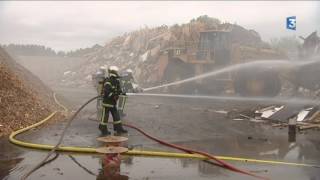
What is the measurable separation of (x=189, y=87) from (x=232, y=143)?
54.9ft

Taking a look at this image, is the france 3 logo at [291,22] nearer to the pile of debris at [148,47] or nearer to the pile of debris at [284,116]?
the pile of debris at [148,47]

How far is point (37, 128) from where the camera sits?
10.7 meters

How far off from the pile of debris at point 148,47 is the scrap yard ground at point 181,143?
45.2ft

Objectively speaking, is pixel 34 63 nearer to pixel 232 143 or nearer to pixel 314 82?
pixel 314 82

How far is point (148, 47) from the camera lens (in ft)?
126

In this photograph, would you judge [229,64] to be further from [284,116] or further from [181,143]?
[181,143]

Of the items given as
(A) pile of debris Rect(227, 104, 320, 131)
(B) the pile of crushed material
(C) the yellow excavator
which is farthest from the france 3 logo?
(B) the pile of crushed material

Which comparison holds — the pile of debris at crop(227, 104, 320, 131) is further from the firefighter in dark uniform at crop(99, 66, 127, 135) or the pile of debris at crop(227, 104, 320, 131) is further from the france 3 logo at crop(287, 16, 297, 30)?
the france 3 logo at crop(287, 16, 297, 30)

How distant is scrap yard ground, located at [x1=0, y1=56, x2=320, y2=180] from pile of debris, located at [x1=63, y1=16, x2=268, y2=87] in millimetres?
13791

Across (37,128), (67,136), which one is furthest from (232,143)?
(37,128)

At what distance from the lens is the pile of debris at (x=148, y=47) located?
27781mm

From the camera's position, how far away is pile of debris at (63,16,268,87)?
27781 mm

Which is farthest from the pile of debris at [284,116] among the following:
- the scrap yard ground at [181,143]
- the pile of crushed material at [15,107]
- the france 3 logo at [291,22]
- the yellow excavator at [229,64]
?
the france 3 logo at [291,22]

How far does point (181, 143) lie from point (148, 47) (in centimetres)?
2961
